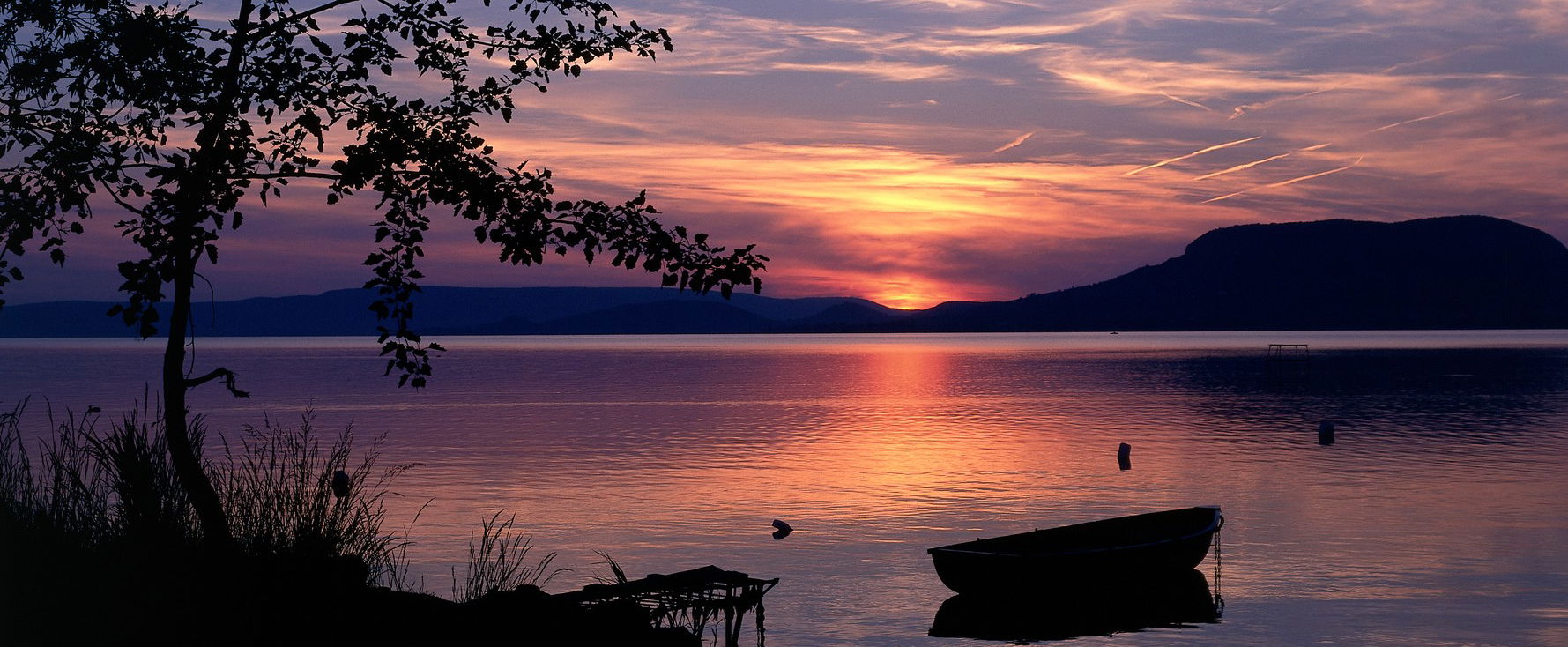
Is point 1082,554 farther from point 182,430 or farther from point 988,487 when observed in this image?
point 988,487

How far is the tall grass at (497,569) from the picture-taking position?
1808cm

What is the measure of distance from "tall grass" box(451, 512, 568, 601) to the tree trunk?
338cm

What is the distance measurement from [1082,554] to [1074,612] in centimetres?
106

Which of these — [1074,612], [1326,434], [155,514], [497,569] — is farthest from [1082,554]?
[1326,434]

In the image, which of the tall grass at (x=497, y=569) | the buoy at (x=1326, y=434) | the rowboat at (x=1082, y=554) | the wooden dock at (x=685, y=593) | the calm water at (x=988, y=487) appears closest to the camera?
the wooden dock at (x=685, y=593)

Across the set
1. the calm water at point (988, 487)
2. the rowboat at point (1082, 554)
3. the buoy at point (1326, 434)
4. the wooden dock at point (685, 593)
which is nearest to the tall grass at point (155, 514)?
the wooden dock at point (685, 593)

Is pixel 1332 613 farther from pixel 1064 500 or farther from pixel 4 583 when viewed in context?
pixel 4 583

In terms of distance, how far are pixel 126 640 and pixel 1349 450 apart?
52.6 m

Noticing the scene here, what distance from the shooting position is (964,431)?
218 ft

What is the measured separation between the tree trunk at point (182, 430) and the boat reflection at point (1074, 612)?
39.0ft

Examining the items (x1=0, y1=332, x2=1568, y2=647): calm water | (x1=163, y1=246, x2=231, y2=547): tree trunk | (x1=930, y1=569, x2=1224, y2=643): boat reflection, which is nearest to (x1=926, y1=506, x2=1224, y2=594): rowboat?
(x1=930, y1=569, x2=1224, y2=643): boat reflection

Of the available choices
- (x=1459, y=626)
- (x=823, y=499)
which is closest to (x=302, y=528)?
(x=1459, y=626)

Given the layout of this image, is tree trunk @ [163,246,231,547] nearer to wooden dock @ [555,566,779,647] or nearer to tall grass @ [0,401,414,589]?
tall grass @ [0,401,414,589]

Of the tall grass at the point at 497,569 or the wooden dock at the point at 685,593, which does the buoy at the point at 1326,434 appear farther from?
the wooden dock at the point at 685,593
